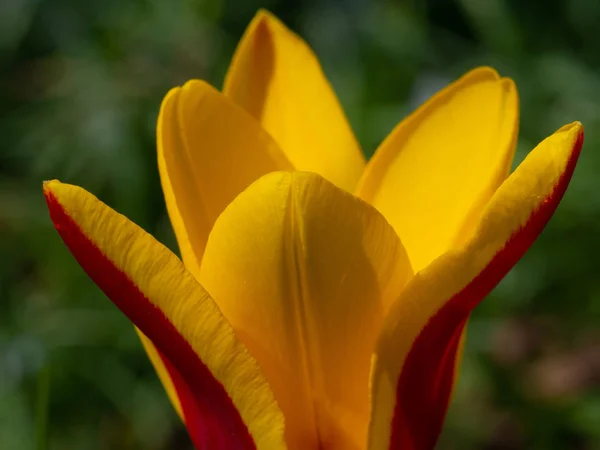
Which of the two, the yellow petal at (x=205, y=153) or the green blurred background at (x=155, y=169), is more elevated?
the yellow petal at (x=205, y=153)

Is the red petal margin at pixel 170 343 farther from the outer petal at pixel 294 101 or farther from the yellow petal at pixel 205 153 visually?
the outer petal at pixel 294 101

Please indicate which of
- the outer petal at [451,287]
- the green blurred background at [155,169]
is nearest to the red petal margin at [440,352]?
the outer petal at [451,287]

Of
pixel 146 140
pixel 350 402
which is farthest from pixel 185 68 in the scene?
pixel 350 402

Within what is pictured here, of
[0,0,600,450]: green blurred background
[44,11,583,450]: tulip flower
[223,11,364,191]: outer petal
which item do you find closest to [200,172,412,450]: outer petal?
[44,11,583,450]: tulip flower

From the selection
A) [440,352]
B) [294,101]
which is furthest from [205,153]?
[440,352]

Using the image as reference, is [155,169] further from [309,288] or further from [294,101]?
[309,288]

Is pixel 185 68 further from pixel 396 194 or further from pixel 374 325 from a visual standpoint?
pixel 374 325
